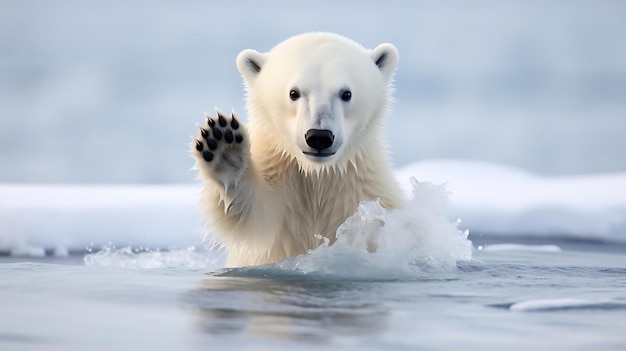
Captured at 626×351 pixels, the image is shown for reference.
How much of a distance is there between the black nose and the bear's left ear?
2.61ft

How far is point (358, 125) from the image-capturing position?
3994mm

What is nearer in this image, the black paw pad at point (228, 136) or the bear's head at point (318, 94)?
the black paw pad at point (228, 136)

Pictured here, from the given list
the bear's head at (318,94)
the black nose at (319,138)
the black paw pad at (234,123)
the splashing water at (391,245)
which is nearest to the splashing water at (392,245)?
the splashing water at (391,245)

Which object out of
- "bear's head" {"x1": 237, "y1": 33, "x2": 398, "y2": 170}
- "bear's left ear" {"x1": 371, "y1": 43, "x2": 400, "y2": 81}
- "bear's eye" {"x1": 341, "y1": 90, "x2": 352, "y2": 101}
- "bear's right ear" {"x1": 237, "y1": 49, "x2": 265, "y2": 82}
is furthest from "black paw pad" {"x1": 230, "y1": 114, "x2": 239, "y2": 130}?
"bear's left ear" {"x1": 371, "y1": 43, "x2": 400, "y2": 81}

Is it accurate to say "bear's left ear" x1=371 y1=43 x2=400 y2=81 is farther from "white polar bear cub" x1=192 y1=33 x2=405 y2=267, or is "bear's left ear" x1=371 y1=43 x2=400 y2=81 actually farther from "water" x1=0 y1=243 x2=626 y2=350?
"water" x1=0 y1=243 x2=626 y2=350

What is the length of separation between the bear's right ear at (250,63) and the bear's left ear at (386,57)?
52 centimetres

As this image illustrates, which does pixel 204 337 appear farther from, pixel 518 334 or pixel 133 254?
pixel 133 254

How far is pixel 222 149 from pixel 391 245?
802 mm

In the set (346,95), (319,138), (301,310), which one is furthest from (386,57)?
(301,310)

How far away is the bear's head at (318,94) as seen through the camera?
12.0 feet

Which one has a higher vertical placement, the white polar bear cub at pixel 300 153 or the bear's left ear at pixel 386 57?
the bear's left ear at pixel 386 57

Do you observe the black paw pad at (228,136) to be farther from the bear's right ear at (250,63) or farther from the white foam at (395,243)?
the bear's right ear at (250,63)

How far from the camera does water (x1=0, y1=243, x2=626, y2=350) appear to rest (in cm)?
202

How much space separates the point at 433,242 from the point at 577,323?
1.59 metres
